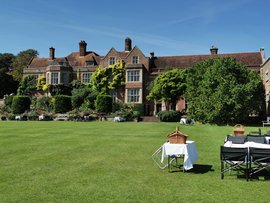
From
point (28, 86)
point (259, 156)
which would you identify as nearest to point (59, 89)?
point (28, 86)

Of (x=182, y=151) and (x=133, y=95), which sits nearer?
(x=182, y=151)

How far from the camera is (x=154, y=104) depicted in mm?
51219

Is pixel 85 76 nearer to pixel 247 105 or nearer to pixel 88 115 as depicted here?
pixel 88 115

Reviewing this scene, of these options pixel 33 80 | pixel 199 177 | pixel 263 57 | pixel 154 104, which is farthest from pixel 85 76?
pixel 199 177

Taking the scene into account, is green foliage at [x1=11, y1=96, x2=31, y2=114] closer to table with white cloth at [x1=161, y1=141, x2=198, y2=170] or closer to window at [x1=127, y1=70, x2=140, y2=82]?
window at [x1=127, y1=70, x2=140, y2=82]

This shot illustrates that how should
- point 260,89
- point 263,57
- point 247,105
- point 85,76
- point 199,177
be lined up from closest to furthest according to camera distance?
point 199,177, point 247,105, point 260,89, point 263,57, point 85,76

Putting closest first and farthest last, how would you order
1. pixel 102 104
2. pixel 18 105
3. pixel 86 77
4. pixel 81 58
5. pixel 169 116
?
1. pixel 169 116
2. pixel 102 104
3. pixel 18 105
4. pixel 86 77
5. pixel 81 58

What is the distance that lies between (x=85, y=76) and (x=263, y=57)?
1106 inches

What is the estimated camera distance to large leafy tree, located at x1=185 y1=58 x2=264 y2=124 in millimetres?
32500

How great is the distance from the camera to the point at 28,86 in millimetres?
57938

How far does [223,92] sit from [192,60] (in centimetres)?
2055

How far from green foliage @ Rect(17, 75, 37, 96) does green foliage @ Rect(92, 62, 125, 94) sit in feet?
40.3

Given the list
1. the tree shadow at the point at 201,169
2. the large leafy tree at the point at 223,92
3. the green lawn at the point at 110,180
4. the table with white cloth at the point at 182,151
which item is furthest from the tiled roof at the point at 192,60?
the table with white cloth at the point at 182,151

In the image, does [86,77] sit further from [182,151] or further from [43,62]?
[182,151]
